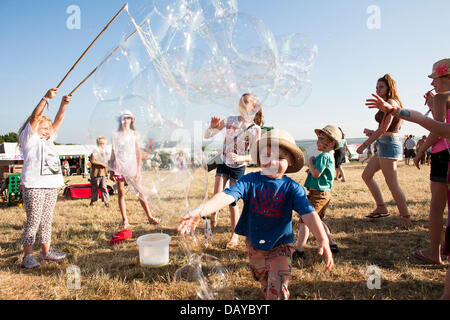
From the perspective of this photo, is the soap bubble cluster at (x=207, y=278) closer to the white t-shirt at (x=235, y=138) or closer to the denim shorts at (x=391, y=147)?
the white t-shirt at (x=235, y=138)

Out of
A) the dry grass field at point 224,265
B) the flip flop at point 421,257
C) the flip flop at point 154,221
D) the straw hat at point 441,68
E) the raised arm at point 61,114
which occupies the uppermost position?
the straw hat at point 441,68

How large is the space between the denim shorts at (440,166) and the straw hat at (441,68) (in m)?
0.76

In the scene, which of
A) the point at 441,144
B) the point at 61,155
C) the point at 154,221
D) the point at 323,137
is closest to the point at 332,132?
the point at 323,137

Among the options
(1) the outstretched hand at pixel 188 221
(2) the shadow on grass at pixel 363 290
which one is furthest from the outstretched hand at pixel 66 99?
(2) the shadow on grass at pixel 363 290

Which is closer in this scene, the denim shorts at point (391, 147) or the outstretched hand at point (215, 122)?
the outstretched hand at point (215, 122)

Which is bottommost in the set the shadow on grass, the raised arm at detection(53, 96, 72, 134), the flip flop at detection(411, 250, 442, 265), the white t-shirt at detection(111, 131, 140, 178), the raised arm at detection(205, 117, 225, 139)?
the shadow on grass

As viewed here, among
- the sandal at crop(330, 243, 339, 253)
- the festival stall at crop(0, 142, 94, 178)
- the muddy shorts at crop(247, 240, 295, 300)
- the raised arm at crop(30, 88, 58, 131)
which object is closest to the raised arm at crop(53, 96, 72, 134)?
the raised arm at crop(30, 88, 58, 131)

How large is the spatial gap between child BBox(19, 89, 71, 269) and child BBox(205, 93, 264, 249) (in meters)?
2.00

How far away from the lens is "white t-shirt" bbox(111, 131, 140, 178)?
1953mm

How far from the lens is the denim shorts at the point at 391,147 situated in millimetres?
3916

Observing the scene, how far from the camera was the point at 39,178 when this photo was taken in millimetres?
3125

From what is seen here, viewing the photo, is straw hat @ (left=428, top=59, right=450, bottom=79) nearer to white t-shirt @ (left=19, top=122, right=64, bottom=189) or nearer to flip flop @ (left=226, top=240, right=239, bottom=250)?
flip flop @ (left=226, top=240, right=239, bottom=250)
